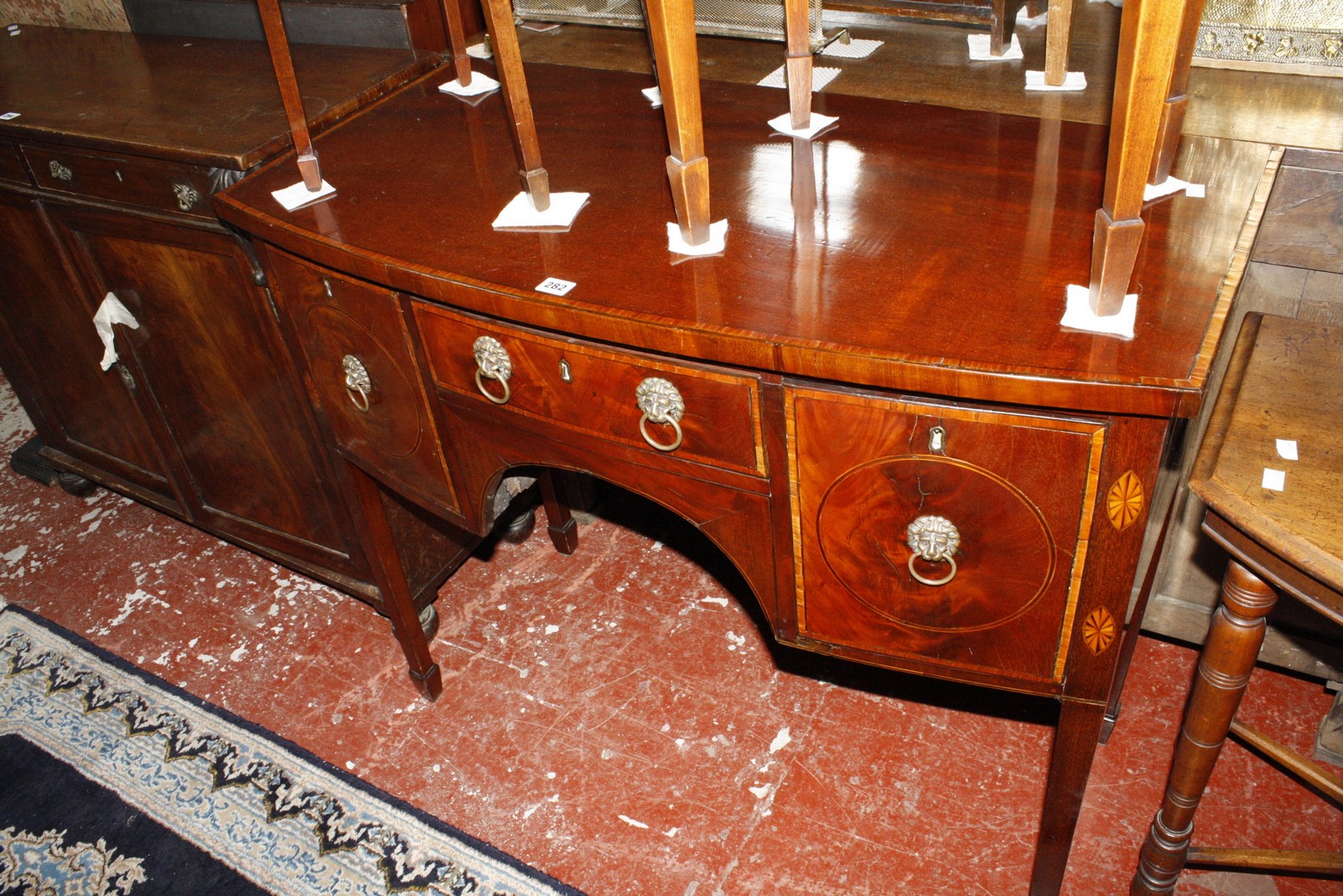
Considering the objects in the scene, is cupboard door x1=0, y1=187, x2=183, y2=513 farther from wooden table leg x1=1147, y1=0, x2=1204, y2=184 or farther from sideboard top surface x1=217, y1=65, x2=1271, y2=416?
wooden table leg x1=1147, y1=0, x2=1204, y2=184

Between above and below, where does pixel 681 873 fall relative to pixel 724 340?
below

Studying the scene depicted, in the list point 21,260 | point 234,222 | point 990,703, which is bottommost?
point 990,703

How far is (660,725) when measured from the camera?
1936 millimetres

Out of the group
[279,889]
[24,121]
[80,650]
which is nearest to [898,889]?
[279,889]

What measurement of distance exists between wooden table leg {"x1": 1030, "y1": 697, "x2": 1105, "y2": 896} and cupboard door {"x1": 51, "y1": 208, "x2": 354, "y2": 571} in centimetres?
133

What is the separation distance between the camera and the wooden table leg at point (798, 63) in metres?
1.37

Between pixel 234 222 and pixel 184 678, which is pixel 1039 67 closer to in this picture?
pixel 234 222

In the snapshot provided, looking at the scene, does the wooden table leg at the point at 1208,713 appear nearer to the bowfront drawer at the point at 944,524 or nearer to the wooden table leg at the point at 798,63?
the bowfront drawer at the point at 944,524

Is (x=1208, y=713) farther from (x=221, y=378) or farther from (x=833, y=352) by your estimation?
(x=221, y=378)

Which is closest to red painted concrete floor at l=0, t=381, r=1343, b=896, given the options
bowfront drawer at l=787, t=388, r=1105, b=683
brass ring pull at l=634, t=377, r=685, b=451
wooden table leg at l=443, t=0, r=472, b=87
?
bowfront drawer at l=787, t=388, r=1105, b=683

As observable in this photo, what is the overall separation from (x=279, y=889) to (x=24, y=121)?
1.41m

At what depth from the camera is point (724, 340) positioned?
1.08 m

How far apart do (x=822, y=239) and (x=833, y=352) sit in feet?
0.83

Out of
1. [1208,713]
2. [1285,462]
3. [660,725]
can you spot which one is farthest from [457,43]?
[1208,713]
